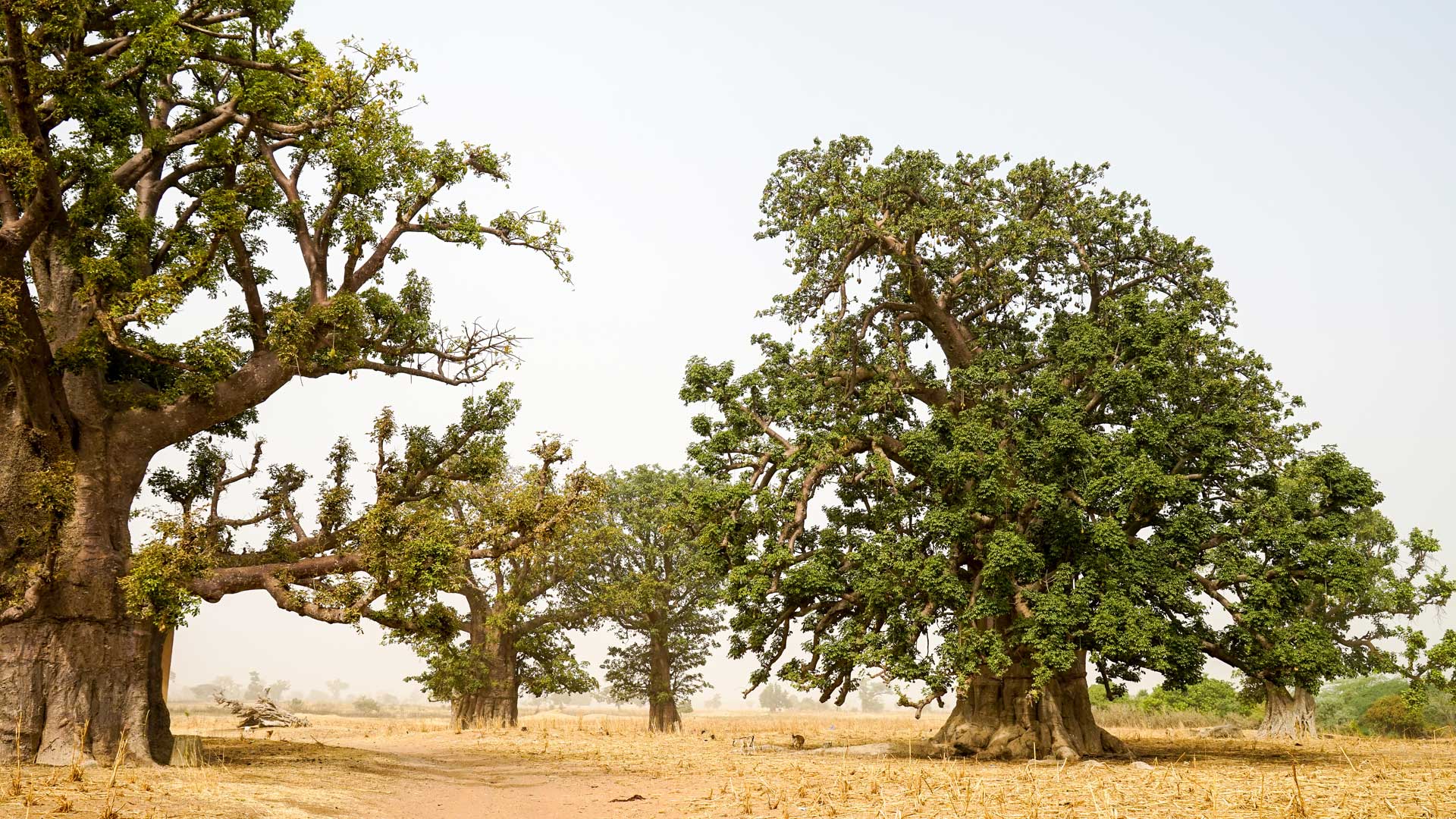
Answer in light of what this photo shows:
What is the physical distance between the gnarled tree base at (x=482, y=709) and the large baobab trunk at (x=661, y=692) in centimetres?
653

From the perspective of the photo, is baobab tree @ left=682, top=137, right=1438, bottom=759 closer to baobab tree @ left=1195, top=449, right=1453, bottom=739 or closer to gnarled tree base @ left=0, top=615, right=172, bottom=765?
baobab tree @ left=1195, top=449, right=1453, bottom=739

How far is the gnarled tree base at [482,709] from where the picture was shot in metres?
33.1

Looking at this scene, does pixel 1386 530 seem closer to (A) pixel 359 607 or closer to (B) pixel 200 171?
(A) pixel 359 607

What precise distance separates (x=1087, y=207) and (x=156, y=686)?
23278mm

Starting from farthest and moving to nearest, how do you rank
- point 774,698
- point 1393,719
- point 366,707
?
1. point 774,698
2. point 366,707
3. point 1393,719

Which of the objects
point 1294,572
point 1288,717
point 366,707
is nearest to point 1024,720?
point 1294,572

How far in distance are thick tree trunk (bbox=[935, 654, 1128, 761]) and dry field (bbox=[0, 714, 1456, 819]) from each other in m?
1.39

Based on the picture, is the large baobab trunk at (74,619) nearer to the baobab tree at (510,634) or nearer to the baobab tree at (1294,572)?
the baobab tree at (510,634)

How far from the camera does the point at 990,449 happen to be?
18.6 m

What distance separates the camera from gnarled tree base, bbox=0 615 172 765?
13922mm

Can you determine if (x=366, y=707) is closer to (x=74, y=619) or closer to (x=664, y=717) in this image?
(x=664, y=717)

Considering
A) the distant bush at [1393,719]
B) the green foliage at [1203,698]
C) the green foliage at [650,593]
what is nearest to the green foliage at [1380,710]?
the distant bush at [1393,719]

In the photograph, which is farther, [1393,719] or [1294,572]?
[1393,719]

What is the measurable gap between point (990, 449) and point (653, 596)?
68.1 feet
